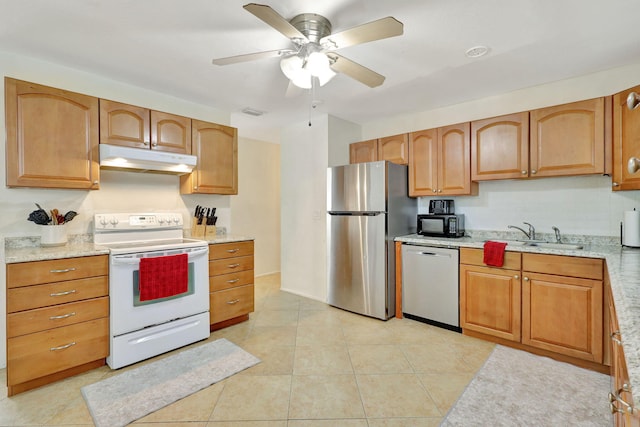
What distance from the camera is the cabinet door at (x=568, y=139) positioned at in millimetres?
2455

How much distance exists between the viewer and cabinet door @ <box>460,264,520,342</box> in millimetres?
2572

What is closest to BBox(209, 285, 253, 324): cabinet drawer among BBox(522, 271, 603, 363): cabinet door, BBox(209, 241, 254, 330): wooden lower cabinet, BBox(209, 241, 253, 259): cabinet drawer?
BBox(209, 241, 254, 330): wooden lower cabinet

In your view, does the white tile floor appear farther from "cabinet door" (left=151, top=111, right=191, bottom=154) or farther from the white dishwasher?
"cabinet door" (left=151, top=111, right=191, bottom=154)

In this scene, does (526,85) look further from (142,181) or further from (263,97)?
(142,181)

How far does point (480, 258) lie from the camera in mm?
2746

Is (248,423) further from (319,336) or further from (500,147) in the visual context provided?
(500,147)

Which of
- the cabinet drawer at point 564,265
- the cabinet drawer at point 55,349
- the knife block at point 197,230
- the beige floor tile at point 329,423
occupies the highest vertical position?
the knife block at point 197,230

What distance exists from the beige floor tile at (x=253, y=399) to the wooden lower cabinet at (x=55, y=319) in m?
1.05

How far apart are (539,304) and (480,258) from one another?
1.77 feet

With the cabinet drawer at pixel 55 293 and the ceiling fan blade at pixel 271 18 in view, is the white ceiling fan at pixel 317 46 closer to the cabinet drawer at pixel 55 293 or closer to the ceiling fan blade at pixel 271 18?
the ceiling fan blade at pixel 271 18

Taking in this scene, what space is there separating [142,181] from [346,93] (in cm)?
219

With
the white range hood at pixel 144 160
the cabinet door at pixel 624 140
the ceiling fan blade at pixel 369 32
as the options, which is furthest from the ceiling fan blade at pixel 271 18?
the cabinet door at pixel 624 140

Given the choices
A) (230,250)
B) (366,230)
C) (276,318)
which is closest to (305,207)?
(366,230)

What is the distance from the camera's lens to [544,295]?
2.43 m
